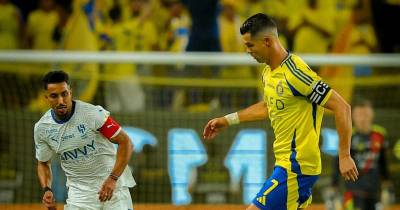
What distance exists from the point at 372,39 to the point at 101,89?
398 centimetres

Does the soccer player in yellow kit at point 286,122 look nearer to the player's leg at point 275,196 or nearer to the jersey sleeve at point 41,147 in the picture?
the player's leg at point 275,196

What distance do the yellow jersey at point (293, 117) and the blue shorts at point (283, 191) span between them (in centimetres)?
6

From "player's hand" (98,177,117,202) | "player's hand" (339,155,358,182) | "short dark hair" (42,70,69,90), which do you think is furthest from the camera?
"short dark hair" (42,70,69,90)

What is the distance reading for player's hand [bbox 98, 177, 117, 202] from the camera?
8.25 meters

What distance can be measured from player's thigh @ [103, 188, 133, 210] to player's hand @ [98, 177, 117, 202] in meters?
0.19

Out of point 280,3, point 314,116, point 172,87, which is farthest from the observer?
point 280,3

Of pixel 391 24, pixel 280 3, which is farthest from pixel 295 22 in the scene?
pixel 391 24

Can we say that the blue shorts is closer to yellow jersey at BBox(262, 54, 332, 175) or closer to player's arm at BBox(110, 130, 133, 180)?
yellow jersey at BBox(262, 54, 332, 175)

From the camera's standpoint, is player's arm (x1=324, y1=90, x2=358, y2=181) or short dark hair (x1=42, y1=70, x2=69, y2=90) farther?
short dark hair (x1=42, y1=70, x2=69, y2=90)

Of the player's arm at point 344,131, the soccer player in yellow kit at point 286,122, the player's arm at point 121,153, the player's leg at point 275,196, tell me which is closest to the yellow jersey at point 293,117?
the soccer player in yellow kit at point 286,122

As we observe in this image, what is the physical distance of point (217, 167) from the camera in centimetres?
1349

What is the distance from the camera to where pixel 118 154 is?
8.31 metres

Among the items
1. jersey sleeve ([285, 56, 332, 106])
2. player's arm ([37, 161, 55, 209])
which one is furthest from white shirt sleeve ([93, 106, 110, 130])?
jersey sleeve ([285, 56, 332, 106])

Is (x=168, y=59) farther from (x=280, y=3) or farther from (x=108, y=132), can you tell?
(x=108, y=132)
